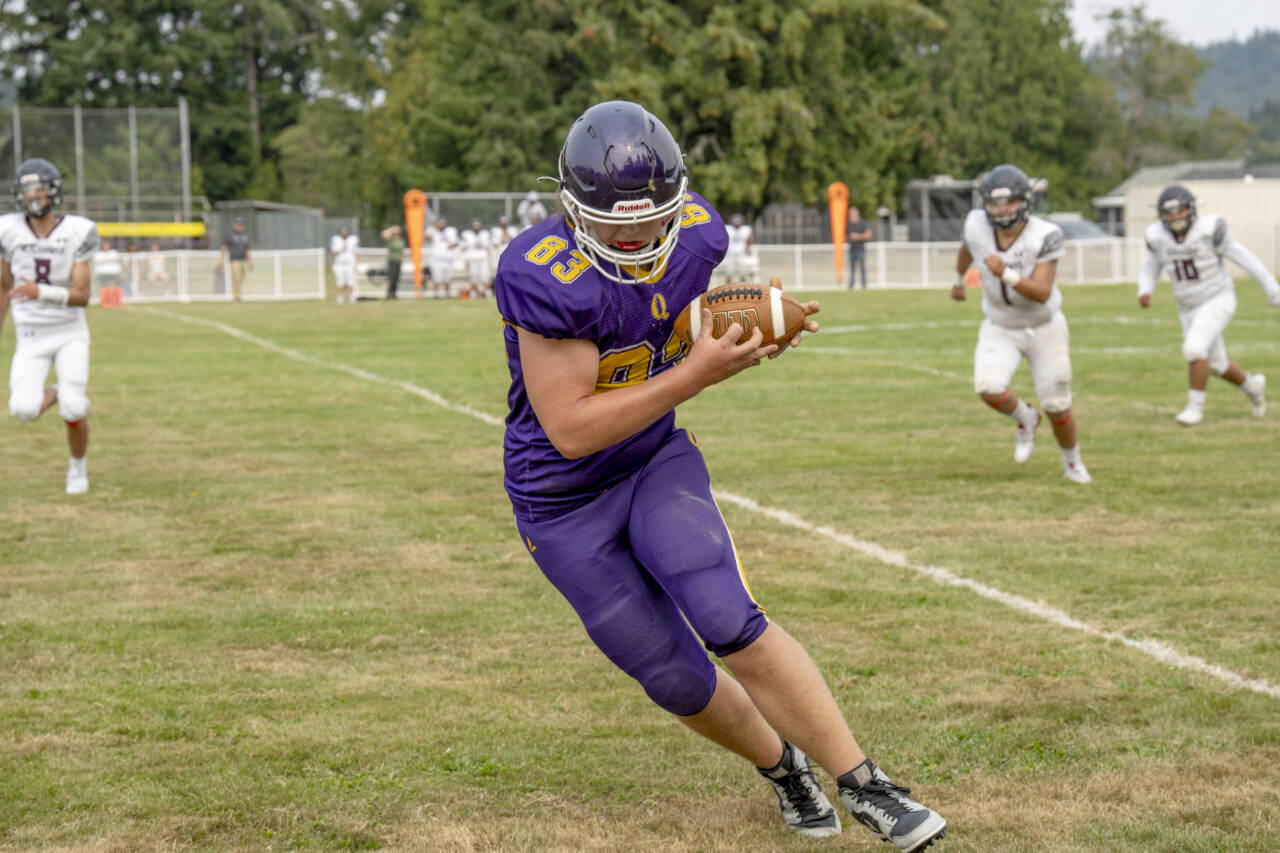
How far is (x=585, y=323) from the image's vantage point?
12.4 ft

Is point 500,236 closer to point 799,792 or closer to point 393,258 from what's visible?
point 393,258

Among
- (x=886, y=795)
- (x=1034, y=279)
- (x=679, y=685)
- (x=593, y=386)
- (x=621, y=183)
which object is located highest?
(x=621, y=183)

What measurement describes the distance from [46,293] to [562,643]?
472 cm

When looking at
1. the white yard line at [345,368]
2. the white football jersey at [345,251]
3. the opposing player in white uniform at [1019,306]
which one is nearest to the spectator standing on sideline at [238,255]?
the white football jersey at [345,251]

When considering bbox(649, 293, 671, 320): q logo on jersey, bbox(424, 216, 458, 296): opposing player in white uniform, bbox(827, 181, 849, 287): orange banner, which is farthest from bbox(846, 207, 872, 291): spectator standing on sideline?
bbox(649, 293, 671, 320): q logo on jersey

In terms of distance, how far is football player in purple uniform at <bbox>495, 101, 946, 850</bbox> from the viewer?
375 centimetres

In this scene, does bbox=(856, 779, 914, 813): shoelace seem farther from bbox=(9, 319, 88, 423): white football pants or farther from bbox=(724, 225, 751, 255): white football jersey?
bbox=(724, 225, 751, 255): white football jersey

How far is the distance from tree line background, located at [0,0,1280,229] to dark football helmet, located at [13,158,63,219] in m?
34.1

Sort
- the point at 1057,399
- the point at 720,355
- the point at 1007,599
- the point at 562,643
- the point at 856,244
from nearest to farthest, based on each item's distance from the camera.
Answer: the point at 720,355, the point at 562,643, the point at 1007,599, the point at 1057,399, the point at 856,244

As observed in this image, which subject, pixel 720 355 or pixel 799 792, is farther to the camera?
pixel 799 792

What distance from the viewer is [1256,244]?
41844mm

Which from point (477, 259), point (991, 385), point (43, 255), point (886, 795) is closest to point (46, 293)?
point (43, 255)

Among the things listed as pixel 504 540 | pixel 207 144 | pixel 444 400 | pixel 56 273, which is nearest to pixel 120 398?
pixel 444 400

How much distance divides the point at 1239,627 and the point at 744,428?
21.0 ft
